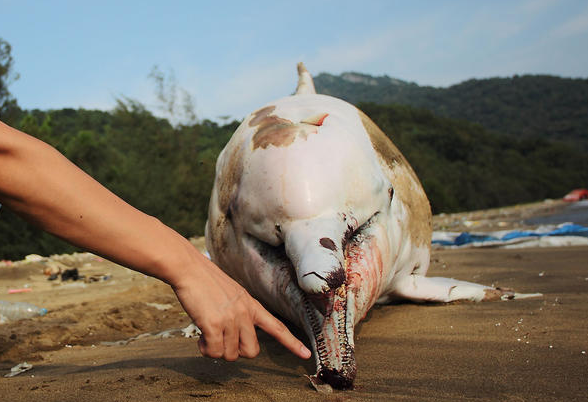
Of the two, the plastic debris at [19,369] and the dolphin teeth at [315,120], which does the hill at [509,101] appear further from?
the plastic debris at [19,369]

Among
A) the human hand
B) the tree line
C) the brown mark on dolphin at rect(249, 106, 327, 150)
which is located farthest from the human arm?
the tree line

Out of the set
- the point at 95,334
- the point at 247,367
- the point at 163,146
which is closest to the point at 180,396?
the point at 247,367

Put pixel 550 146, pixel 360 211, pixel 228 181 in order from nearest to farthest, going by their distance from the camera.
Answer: pixel 360 211, pixel 228 181, pixel 550 146

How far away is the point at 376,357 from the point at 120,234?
5.35 feet

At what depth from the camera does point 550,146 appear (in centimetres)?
5741

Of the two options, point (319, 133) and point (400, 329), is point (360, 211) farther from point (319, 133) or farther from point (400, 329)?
point (400, 329)

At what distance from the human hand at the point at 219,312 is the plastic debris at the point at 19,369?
1.90 metres

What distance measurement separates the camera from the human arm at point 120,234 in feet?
4.06

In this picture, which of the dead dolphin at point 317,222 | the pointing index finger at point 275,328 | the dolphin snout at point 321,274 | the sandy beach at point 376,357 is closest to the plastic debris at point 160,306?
the sandy beach at point 376,357

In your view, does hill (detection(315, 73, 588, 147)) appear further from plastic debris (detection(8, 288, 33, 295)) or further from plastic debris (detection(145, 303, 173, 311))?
plastic debris (detection(145, 303, 173, 311))

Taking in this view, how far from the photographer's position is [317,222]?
2488mm

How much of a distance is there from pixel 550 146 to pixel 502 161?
938cm

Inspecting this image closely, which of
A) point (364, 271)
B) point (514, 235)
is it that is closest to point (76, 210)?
point (364, 271)

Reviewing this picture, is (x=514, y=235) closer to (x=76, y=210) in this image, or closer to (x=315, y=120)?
(x=315, y=120)
